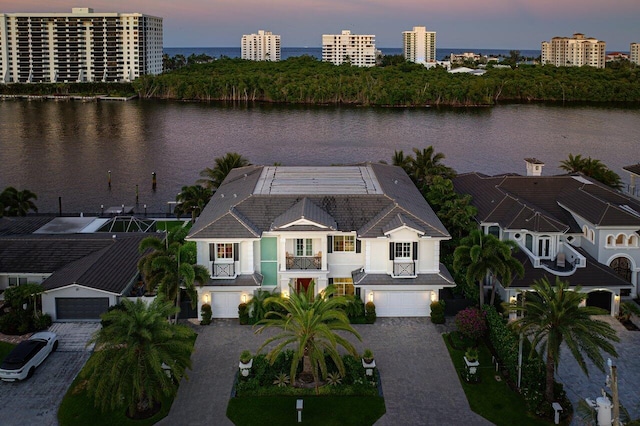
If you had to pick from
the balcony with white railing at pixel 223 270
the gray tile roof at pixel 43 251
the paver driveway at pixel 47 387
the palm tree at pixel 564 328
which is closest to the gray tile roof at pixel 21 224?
the gray tile roof at pixel 43 251

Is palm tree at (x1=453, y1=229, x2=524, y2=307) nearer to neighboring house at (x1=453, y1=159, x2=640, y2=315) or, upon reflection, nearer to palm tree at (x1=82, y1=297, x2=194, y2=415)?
neighboring house at (x1=453, y1=159, x2=640, y2=315)

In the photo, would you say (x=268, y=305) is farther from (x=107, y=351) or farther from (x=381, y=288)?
(x=107, y=351)

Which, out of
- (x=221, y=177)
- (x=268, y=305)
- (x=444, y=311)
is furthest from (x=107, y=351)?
(x=221, y=177)

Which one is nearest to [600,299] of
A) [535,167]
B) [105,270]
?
[535,167]

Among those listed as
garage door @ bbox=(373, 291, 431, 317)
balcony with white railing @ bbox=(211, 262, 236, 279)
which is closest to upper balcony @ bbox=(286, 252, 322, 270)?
balcony with white railing @ bbox=(211, 262, 236, 279)

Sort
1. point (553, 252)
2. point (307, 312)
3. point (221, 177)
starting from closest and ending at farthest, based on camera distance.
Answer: point (307, 312)
point (553, 252)
point (221, 177)

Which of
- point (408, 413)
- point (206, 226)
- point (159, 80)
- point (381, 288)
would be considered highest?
point (159, 80)
